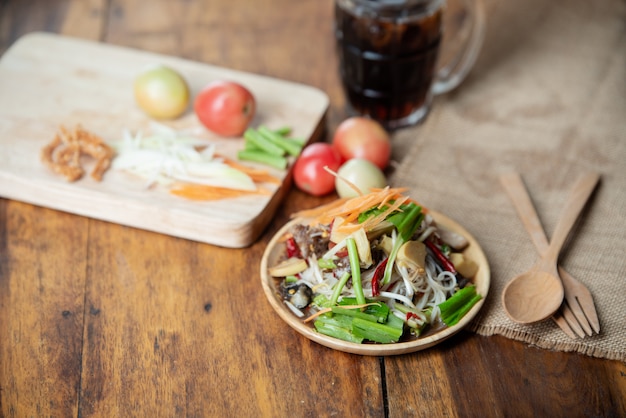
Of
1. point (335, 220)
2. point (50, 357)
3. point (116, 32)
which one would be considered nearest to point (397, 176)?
point (335, 220)

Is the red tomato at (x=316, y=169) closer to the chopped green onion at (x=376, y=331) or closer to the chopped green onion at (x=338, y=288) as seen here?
the chopped green onion at (x=338, y=288)

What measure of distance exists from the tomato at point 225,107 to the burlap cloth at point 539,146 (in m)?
0.56

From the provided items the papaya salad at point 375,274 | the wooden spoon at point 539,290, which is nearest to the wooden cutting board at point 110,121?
the papaya salad at point 375,274

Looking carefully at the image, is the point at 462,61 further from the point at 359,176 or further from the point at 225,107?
the point at 225,107

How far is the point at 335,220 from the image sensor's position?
75.8 inches

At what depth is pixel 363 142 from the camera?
236 centimetres

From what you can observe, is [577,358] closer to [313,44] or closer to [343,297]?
[343,297]

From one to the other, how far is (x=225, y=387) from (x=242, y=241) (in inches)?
20.1

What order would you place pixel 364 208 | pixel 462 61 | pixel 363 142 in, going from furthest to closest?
1. pixel 462 61
2. pixel 363 142
3. pixel 364 208

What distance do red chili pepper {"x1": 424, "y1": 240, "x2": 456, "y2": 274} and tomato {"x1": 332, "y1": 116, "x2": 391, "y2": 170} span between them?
1.58 ft

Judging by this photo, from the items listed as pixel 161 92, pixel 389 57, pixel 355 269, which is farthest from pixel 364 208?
pixel 161 92

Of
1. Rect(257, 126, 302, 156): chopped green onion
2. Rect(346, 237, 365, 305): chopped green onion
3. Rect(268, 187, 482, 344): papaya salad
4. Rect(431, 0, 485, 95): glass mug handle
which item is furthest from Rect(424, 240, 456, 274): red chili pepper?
Rect(431, 0, 485, 95): glass mug handle

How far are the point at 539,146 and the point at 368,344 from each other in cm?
115

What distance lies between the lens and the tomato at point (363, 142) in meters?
2.36
